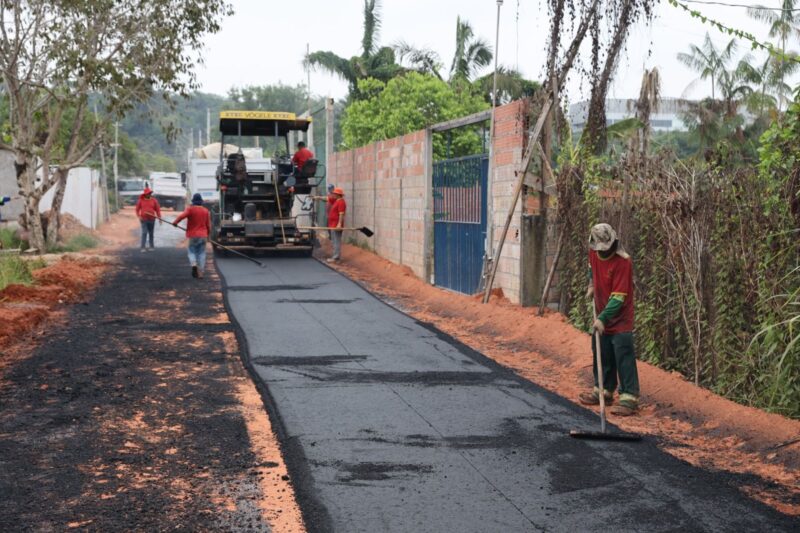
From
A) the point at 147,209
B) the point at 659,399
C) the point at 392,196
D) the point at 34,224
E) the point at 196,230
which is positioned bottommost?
the point at 659,399

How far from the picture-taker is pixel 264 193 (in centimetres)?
2378

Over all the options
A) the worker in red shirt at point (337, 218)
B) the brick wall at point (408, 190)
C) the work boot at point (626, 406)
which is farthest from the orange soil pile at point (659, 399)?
the worker in red shirt at point (337, 218)

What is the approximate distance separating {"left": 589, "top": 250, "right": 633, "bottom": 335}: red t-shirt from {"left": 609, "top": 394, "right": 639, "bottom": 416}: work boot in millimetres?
554

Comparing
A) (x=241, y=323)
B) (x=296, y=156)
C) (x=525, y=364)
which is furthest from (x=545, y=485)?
(x=296, y=156)

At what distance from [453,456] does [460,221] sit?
9960mm

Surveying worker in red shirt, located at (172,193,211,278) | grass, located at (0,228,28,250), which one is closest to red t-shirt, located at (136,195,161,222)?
grass, located at (0,228,28,250)

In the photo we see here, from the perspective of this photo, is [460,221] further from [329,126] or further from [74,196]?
[74,196]

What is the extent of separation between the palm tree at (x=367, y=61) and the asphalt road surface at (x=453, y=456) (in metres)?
30.3

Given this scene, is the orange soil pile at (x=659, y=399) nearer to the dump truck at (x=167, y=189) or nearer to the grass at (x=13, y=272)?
the grass at (x=13, y=272)

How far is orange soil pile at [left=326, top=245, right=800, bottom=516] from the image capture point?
661cm

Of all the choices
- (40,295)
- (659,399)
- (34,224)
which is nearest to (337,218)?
(34,224)

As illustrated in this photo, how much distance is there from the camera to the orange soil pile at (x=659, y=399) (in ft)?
21.7

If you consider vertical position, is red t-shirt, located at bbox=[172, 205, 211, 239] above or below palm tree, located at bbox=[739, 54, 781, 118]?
below

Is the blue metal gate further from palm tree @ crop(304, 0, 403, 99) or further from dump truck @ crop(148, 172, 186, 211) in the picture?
dump truck @ crop(148, 172, 186, 211)
